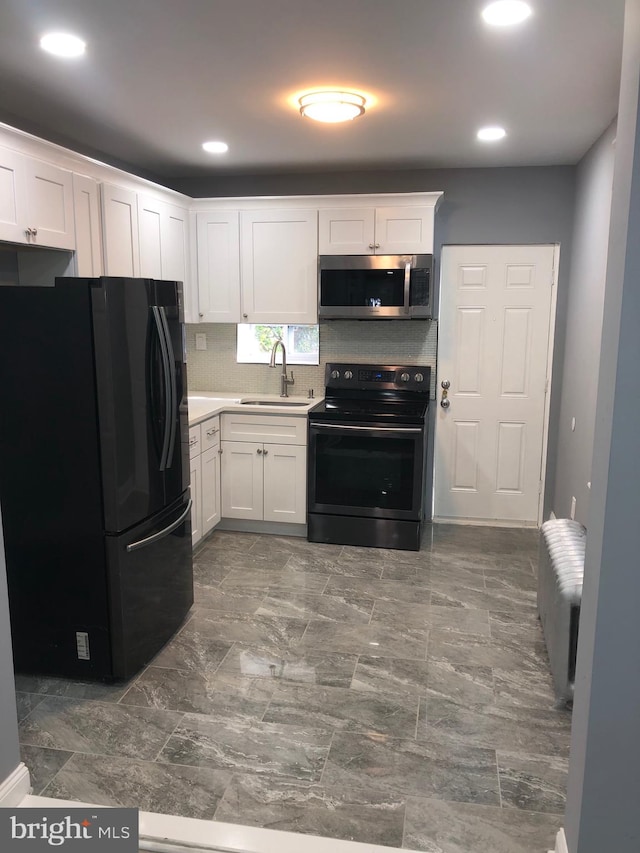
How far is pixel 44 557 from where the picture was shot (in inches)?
106

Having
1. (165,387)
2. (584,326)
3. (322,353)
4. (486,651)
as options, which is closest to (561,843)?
(486,651)

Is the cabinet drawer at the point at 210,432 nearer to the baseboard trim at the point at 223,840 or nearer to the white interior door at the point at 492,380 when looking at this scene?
the white interior door at the point at 492,380

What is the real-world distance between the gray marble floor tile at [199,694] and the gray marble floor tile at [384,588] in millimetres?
1016

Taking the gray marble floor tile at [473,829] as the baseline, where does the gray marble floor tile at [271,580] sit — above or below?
above

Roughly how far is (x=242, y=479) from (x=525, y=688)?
2406 mm

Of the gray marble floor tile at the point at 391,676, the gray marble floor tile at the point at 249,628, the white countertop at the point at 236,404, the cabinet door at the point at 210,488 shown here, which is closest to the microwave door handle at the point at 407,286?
the white countertop at the point at 236,404

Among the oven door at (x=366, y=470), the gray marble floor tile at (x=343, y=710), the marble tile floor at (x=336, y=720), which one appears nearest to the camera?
the marble tile floor at (x=336, y=720)

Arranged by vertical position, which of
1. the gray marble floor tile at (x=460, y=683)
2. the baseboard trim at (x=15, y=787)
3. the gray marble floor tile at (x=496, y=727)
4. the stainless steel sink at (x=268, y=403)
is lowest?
the gray marble floor tile at (x=496, y=727)

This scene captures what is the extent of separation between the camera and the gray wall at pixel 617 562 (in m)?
1.46

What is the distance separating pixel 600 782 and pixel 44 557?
7.05 feet

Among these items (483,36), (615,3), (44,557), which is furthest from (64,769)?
(615,3)

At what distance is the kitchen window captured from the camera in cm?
498

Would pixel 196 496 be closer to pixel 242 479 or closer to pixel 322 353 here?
pixel 242 479

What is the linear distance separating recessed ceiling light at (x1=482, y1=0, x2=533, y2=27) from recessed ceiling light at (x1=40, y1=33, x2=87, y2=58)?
1.47m
